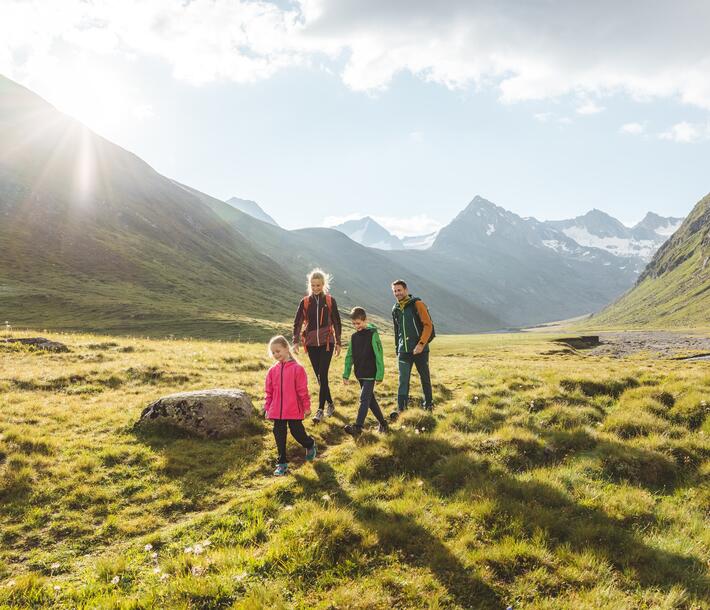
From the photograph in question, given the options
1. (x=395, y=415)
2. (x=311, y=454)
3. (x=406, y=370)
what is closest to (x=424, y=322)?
(x=406, y=370)

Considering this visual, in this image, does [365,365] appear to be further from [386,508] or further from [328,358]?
[386,508]

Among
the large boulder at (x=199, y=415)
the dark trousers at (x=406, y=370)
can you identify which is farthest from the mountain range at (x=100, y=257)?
the dark trousers at (x=406, y=370)

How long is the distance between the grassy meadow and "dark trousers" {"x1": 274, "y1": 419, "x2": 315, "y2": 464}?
1.81 feet

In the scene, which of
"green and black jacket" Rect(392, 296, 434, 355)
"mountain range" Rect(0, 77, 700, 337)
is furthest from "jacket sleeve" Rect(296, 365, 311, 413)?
"mountain range" Rect(0, 77, 700, 337)

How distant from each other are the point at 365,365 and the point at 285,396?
2634mm

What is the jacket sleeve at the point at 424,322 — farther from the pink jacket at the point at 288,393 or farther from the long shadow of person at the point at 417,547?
the long shadow of person at the point at 417,547

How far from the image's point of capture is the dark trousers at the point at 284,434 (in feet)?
32.1

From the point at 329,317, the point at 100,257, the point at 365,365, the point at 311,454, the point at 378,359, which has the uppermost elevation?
the point at 100,257

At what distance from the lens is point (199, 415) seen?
1209cm

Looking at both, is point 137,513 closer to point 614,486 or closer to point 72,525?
point 72,525

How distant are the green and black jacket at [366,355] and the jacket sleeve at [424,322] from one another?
1.39 metres

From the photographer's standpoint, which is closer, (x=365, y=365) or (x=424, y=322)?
(x=365, y=365)

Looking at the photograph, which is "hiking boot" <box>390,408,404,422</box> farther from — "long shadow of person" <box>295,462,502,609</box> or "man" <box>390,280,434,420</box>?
"long shadow of person" <box>295,462,502,609</box>

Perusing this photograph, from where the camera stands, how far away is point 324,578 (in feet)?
18.8
